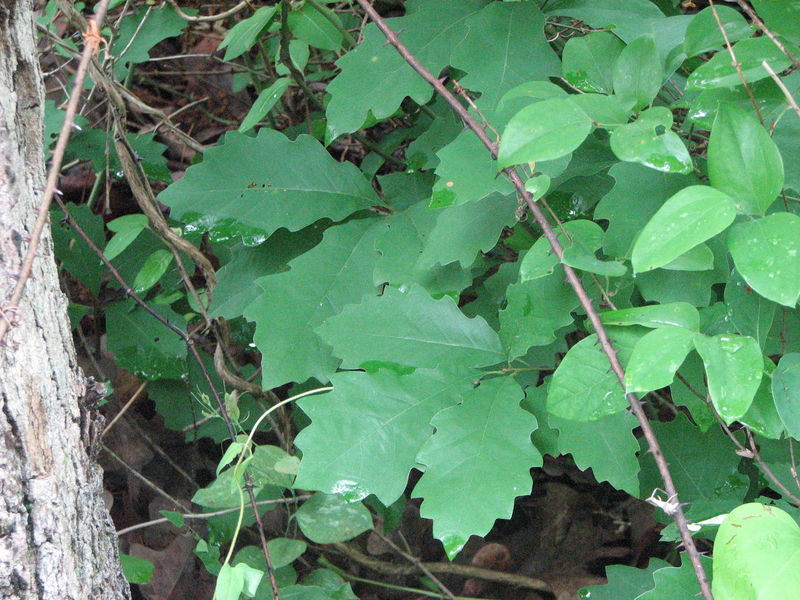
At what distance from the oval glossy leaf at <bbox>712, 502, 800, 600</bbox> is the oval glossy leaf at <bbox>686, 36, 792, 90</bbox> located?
649 mm

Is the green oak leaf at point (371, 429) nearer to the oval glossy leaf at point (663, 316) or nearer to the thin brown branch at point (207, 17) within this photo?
the oval glossy leaf at point (663, 316)

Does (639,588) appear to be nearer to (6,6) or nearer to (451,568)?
(451,568)

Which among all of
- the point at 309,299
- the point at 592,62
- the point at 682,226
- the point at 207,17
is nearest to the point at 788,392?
the point at 682,226

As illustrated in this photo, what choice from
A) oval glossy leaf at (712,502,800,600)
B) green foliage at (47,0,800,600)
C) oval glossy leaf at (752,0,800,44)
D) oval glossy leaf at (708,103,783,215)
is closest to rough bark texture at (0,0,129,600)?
green foliage at (47,0,800,600)

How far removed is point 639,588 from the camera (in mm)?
1428

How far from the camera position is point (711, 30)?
1239mm

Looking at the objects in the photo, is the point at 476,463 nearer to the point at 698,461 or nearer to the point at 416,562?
the point at 698,461

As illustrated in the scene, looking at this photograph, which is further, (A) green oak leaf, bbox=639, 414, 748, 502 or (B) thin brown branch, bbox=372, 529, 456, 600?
(B) thin brown branch, bbox=372, 529, 456, 600

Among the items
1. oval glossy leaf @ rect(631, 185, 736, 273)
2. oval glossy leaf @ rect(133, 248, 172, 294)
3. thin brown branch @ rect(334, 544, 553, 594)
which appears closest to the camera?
oval glossy leaf @ rect(631, 185, 736, 273)

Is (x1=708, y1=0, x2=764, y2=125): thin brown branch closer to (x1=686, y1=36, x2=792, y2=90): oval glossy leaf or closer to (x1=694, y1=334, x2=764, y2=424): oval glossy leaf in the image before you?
(x1=686, y1=36, x2=792, y2=90): oval glossy leaf

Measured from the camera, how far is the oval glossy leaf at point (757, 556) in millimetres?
839

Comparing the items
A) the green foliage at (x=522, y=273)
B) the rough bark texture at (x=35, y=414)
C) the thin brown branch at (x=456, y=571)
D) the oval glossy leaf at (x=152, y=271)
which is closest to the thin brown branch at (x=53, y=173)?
the rough bark texture at (x=35, y=414)

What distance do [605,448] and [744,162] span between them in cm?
53

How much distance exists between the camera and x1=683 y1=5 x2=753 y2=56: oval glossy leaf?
123cm
